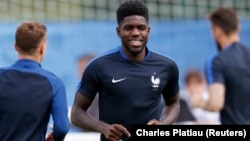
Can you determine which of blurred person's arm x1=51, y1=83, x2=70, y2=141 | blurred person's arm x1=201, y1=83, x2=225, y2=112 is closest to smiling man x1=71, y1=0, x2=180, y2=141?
blurred person's arm x1=51, y1=83, x2=70, y2=141

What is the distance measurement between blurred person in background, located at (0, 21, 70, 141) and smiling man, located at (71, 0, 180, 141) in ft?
0.84

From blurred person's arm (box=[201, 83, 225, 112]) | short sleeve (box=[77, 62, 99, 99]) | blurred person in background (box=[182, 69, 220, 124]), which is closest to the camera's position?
short sleeve (box=[77, 62, 99, 99])

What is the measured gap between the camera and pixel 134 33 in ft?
25.5

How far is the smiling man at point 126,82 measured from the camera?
7828 mm

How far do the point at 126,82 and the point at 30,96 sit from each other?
2.46 ft

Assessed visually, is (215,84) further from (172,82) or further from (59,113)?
(59,113)

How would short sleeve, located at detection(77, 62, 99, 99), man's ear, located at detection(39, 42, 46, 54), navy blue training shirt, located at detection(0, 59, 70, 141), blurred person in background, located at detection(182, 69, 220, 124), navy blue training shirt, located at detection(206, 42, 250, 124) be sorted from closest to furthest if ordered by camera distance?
navy blue training shirt, located at detection(0, 59, 70, 141) → man's ear, located at detection(39, 42, 46, 54) → short sleeve, located at detection(77, 62, 99, 99) → navy blue training shirt, located at detection(206, 42, 250, 124) → blurred person in background, located at detection(182, 69, 220, 124)

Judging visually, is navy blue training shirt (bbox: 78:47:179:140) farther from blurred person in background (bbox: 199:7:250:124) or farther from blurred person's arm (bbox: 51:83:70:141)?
blurred person in background (bbox: 199:7:250:124)

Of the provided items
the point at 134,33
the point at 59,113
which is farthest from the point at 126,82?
the point at 59,113

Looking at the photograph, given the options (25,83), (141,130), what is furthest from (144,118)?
(25,83)

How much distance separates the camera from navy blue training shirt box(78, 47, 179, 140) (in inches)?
309

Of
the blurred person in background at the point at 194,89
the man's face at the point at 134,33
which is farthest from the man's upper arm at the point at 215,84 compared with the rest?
the blurred person in background at the point at 194,89

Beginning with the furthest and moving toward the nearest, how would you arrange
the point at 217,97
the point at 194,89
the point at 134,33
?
1. the point at 194,89
2. the point at 217,97
3. the point at 134,33

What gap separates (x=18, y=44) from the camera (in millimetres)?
7746
